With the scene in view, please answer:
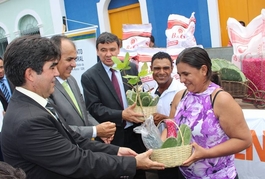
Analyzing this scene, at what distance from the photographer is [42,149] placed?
1.49 meters

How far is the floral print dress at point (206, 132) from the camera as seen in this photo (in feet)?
6.32

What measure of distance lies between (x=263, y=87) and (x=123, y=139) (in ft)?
4.66

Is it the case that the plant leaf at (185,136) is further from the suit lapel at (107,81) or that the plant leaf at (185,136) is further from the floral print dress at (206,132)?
the suit lapel at (107,81)

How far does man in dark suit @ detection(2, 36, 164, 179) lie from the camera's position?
1468mm

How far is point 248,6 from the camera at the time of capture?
6.60 meters

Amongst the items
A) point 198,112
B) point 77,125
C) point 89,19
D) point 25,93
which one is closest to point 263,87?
point 198,112

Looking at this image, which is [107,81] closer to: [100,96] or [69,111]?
[100,96]

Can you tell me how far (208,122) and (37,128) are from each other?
1.04m

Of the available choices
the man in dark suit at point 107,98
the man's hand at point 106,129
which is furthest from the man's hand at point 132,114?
the man in dark suit at point 107,98

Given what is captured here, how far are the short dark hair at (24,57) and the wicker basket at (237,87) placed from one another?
1777mm

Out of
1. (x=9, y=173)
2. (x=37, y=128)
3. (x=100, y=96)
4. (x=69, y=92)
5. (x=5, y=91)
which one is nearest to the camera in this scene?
(x=9, y=173)

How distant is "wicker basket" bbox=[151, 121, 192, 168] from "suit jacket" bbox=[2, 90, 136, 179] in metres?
0.27

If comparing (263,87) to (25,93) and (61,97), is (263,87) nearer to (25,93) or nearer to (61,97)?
(61,97)

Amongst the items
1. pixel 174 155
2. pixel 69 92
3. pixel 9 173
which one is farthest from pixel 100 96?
pixel 9 173
